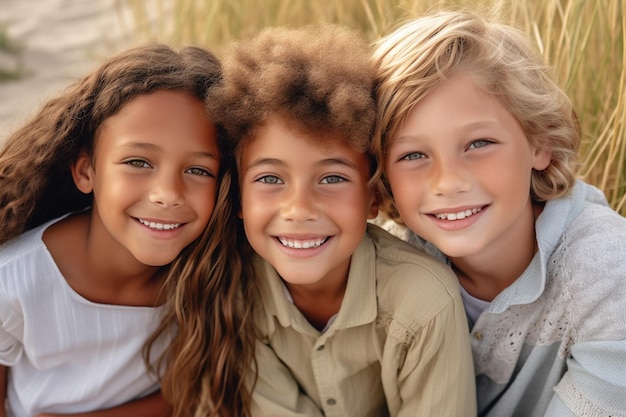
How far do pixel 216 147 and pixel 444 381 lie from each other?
0.76 metres

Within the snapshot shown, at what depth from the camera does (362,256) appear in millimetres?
1852

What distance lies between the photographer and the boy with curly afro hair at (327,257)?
1654 mm

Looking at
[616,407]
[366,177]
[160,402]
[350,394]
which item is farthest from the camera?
[160,402]

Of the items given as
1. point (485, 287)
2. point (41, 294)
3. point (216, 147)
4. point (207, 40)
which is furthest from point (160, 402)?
point (207, 40)

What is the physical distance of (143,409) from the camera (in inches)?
79.9

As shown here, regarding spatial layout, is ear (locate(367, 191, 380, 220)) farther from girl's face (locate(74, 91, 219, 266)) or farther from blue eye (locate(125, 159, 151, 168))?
blue eye (locate(125, 159, 151, 168))

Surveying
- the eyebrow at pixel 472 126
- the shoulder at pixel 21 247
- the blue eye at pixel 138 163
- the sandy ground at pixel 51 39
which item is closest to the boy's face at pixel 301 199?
the eyebrow at pixel 472 126

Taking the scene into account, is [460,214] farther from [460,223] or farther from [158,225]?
[158,225]

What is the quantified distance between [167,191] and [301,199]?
316mm

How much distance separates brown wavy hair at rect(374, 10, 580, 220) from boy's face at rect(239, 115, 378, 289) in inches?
4.4

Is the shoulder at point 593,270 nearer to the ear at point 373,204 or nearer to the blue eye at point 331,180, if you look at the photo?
the ear at point 373,204

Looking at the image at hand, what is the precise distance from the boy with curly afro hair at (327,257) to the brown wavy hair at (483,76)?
51mm

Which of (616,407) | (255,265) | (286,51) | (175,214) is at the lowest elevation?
(616,407)

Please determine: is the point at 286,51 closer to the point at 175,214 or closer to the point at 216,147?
the point at 216,147
